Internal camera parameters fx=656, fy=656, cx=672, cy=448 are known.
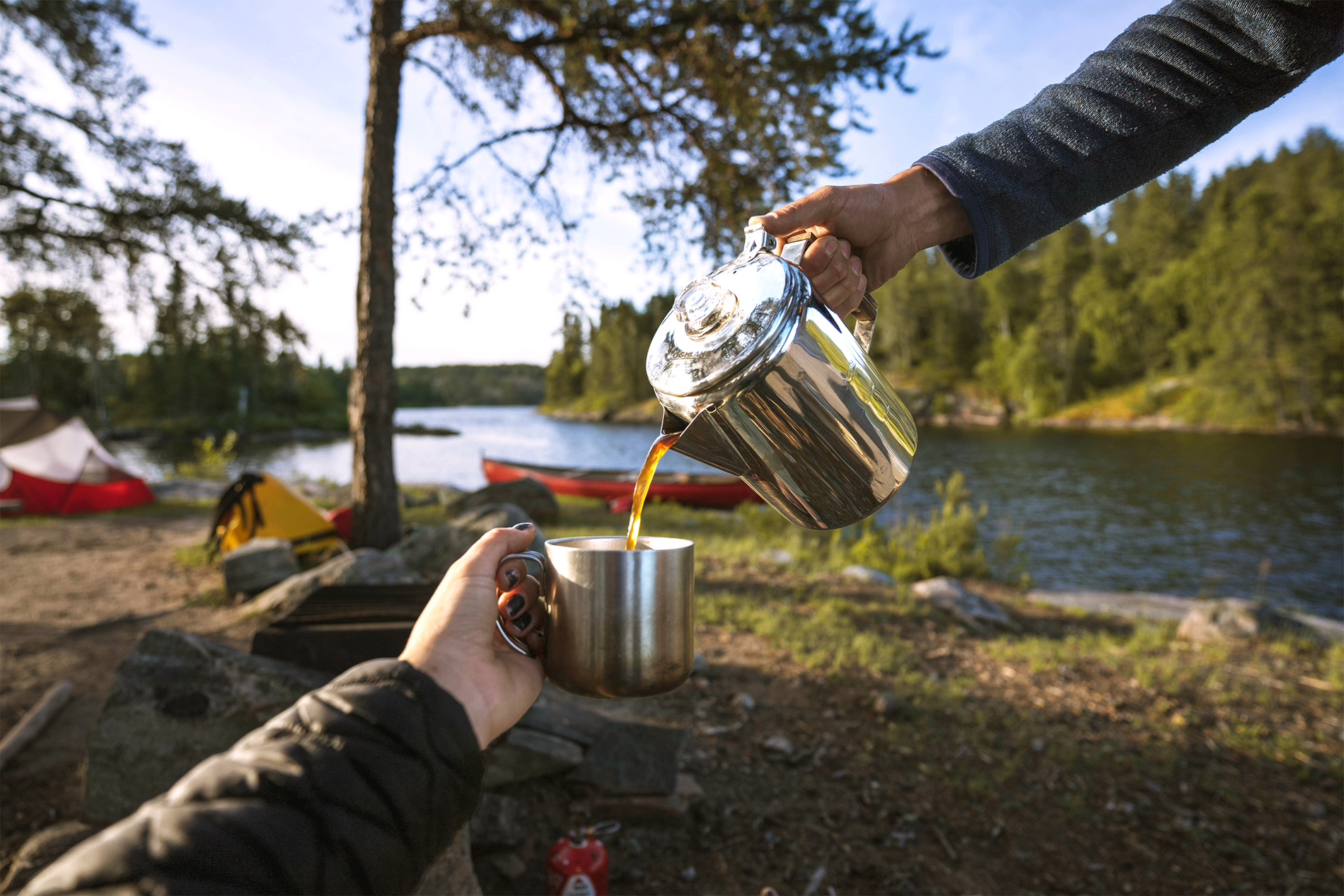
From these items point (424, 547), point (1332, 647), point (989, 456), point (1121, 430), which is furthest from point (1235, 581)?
point (1121, 430)

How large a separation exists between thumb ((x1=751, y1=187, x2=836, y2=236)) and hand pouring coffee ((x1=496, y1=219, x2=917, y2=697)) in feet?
0.22

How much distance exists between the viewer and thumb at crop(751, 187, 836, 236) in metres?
1.40

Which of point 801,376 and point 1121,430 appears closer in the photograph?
point 801,376

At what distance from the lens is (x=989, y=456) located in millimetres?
27531

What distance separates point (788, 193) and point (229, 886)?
7.12m

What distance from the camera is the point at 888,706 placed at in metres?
3.36

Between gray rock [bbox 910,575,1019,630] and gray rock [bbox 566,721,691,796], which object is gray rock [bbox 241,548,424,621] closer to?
gray rock [bbox 566,721,691,796]

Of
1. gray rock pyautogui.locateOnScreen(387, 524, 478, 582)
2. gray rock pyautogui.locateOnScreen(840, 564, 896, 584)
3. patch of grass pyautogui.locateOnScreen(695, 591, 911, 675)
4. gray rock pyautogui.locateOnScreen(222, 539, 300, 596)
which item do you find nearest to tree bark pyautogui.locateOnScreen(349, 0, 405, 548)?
gray rock pyautogui.locateOnScreen(387, 524, 478, 582)

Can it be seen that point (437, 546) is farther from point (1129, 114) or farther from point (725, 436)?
point (1129, 114)

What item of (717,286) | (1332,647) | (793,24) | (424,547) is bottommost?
(1332,647)

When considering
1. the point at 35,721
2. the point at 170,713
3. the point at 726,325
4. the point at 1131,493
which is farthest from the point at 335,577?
the point at 1131,493

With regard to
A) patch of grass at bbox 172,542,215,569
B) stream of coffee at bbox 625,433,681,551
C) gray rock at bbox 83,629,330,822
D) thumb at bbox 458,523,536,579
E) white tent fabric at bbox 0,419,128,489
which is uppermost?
stream of coffee at bbox 625,433,681,551

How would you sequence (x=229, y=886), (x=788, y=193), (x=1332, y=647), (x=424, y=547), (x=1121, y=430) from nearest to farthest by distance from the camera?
(x=229, y=886) < (x=1332, y=647) < (x=424, y=547) < (x=788, y=193) < (x=1121, y=430)

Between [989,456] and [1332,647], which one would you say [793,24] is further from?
[989,456]
